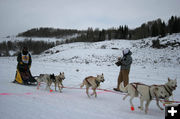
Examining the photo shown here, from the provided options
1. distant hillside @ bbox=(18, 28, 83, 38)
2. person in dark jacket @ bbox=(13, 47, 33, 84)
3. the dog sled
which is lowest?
the dog sled

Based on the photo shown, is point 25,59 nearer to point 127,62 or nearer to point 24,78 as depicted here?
point 24,78

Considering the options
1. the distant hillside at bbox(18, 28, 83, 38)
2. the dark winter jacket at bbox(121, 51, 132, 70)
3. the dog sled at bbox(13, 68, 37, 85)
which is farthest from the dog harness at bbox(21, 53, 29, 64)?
the distant hillside at bbox(18, 28, 83, 38)

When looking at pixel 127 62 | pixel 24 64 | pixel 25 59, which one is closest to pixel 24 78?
pixel 24 64

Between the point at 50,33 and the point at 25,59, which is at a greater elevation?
the point at 50,33

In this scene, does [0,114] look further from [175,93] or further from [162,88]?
[175,93]

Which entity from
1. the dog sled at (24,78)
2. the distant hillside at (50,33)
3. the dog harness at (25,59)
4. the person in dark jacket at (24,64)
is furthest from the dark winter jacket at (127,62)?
the distant hillside at (50,33)

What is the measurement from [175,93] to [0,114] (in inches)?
303

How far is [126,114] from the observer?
4125 mm

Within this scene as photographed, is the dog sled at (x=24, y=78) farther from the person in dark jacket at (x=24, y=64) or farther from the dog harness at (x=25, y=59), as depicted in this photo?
the dog harness at (x=25, y=59)

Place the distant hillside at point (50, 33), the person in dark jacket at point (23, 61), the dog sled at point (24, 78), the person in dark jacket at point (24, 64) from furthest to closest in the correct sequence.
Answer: the distant hillside at point (50, 33) → the person in dark jacket at point (23, 61) → the person in dark jacket at point (24, 64) → the dog sled at point (24, 78)

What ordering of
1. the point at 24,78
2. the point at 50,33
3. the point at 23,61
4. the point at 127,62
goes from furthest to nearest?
1. the point at 50,33
2. the point at 23,61
3. the point at 24,78
4. the point at 127,62

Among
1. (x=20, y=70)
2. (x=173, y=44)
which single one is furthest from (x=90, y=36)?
(x=20, y=70)

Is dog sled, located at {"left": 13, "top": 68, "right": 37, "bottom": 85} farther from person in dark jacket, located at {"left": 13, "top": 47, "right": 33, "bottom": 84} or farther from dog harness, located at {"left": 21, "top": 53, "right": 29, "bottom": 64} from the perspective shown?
dog harness, located at {"left": 21, "top": 53, "right": 29, "bottom": 64}

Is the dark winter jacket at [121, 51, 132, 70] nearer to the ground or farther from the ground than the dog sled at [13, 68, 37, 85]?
farther from the ground
